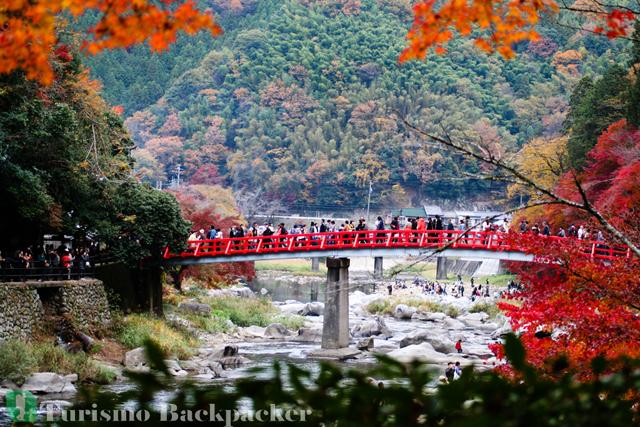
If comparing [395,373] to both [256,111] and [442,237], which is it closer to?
[442,237]

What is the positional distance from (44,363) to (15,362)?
1.42 metres

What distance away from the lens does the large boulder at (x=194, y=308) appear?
121 ft

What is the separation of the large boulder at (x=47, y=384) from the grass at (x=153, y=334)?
6.15 m

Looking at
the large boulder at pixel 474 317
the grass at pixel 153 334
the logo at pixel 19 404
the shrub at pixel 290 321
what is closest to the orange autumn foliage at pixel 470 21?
the logo at pixel 19 404

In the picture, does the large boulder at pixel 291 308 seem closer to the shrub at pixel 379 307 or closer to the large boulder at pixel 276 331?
the shrub at pixel 379 307

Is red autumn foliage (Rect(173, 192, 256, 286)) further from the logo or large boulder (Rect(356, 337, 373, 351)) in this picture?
the logo

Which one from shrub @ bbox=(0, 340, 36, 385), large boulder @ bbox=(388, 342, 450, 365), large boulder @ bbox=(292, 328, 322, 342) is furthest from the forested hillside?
shrub @ bbox=(0, 340, 36, 385)

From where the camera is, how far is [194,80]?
133500 millimetres

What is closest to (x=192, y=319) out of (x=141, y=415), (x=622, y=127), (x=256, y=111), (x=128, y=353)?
(x=128, y=353)

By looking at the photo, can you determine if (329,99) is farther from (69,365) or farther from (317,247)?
(69,365)

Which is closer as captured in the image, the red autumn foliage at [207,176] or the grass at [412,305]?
the grass at [412,305]

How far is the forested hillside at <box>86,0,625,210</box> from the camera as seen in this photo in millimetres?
111569

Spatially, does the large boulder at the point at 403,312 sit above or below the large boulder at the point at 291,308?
below

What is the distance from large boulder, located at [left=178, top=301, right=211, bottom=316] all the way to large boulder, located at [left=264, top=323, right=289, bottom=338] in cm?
263
